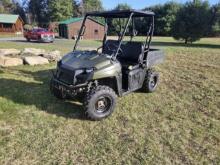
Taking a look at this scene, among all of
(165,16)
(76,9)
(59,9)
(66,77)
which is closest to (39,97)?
(66,77)

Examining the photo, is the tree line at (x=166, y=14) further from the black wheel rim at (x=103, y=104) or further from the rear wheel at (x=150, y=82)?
the black wheel rim at (x=103, y=104)

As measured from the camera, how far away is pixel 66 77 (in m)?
5.21

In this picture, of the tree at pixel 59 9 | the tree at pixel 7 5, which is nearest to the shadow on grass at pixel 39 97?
the tree at pixel 59 9

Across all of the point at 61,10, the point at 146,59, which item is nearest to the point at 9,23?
the point at 61,10

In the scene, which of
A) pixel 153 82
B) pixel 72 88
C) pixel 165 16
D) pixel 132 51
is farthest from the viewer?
pixel 165 16

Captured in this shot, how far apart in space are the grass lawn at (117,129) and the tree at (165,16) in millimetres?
35149

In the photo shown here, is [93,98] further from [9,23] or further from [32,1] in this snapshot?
[32,1]

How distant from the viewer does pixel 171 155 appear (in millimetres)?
3896

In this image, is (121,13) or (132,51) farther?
(132,51)

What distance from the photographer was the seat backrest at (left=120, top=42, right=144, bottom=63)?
6.45 meters

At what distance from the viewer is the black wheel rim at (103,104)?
5.09 m

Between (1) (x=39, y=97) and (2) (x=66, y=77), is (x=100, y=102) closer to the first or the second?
(2) (x=66, y=77)

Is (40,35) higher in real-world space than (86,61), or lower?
higher

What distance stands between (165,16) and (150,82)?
36.4m
